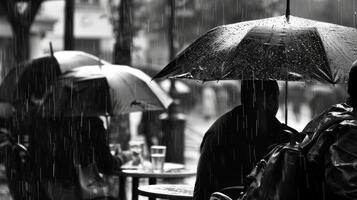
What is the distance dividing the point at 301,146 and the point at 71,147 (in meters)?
4.03

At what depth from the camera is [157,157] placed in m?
7.75

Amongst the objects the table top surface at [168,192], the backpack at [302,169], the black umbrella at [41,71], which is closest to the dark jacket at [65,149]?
the table top surface at [168,192]

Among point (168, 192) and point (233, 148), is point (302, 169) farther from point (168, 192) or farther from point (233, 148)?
point (168, 192)

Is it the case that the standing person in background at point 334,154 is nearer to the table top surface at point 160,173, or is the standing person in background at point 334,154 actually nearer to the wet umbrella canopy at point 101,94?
the table top surface at point 160,173

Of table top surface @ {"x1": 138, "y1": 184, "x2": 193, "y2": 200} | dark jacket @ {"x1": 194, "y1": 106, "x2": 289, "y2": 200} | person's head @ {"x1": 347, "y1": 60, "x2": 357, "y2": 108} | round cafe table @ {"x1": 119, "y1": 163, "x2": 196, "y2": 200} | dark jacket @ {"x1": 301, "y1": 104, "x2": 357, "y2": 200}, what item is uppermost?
person's head @ {"x1": 347, "y1": 60, "x2": 357, "y2": 108}

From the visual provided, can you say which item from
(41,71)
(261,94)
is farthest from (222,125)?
(41,71)

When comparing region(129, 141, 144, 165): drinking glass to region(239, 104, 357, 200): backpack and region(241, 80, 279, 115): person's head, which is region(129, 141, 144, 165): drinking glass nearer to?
region(241, 80, 279, 115): person's head

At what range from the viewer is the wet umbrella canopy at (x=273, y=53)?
218 inches

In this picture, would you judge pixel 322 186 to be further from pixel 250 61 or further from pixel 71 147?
pixel 71 147

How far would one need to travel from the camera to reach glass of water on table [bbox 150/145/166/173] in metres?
7.67

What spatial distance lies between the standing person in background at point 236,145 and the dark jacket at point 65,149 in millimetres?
2388

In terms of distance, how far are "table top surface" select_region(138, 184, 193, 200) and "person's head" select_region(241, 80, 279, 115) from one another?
1141mm

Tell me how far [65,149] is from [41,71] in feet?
11.1

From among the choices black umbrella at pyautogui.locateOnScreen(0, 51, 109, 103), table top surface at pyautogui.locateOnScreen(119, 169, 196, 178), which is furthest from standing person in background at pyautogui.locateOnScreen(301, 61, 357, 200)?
black umbrella at pyautogui.locateOnScreen(0, 51, 109, 103)
